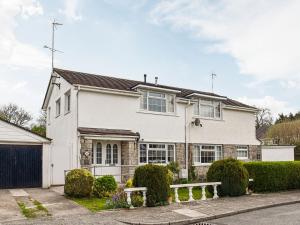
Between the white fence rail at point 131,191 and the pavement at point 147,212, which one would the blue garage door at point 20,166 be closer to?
the pavement at point 147,212

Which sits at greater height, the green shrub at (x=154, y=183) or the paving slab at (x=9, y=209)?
the green shrub at (x=154, y=183)

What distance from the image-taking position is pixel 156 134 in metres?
20.9

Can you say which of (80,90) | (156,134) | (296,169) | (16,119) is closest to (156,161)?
(156,134)

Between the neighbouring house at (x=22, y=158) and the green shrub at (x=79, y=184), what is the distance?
4831 millimetres

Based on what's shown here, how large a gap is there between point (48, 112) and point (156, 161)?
31.5 feet

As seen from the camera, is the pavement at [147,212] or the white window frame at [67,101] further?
the white window frame at [67,101]

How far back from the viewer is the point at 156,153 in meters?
20.9

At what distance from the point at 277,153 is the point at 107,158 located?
17.9 meters

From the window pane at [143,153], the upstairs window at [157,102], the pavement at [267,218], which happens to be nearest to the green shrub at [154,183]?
the pavement at [267,218]

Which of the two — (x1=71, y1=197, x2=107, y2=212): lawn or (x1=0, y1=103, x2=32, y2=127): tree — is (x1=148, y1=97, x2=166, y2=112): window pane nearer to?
(x1=71, y1=197, x2=107, y2=212): lawn

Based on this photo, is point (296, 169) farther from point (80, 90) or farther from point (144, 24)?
point (80, 90)

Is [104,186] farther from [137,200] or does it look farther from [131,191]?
[137,200]

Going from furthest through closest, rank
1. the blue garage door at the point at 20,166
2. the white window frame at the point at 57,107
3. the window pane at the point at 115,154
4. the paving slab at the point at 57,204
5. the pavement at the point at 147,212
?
the white window frame at the point at 57,107, the window pane at the point at 115,154, the blue garage door at the point at 20,166, the paving slab at the point at 57,204, the pavement at the point at 147,212

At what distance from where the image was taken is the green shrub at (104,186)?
1471 cm
